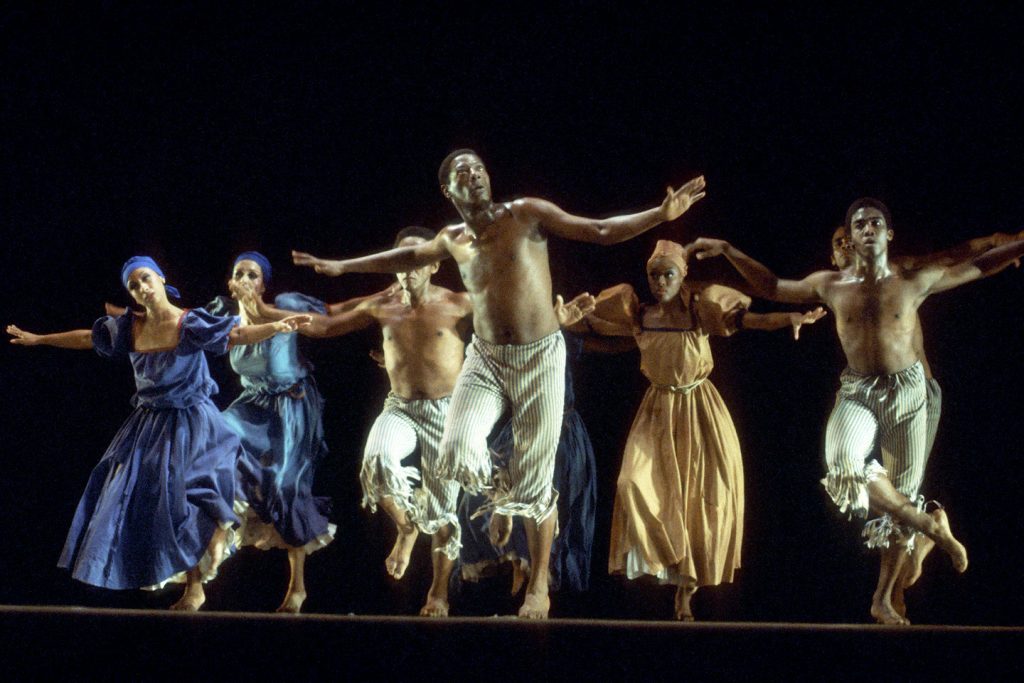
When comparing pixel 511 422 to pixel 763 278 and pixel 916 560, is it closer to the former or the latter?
pixel 763 278

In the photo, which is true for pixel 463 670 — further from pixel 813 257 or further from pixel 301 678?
pixel 813 257

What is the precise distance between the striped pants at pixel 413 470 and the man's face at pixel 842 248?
1802 mm

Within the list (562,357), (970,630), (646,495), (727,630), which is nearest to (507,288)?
(562,357)

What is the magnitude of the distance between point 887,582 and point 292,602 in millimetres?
2564

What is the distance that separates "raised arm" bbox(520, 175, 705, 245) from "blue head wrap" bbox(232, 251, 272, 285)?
1796 mm

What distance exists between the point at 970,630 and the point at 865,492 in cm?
110

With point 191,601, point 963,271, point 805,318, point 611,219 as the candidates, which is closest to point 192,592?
point 191,601

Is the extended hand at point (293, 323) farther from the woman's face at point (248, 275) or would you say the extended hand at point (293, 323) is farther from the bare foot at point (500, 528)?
the bare foot at point (500, 528)

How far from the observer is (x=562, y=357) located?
4.80 m

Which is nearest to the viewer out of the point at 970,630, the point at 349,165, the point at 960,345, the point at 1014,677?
the point at 1014,677

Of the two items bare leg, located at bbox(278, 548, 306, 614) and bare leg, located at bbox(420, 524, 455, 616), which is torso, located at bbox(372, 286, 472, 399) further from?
bare leg, located at bbox(278, 548, 306, 614)

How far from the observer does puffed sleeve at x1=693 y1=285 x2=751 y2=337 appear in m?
5.52

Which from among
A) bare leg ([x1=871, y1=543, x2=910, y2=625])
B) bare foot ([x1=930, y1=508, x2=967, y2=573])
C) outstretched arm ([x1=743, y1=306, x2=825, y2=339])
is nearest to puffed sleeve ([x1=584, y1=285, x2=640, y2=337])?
outstretched arm ([x1=743, y1=306, x2=825, y2=339])

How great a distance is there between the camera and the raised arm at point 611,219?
14.4 feet
